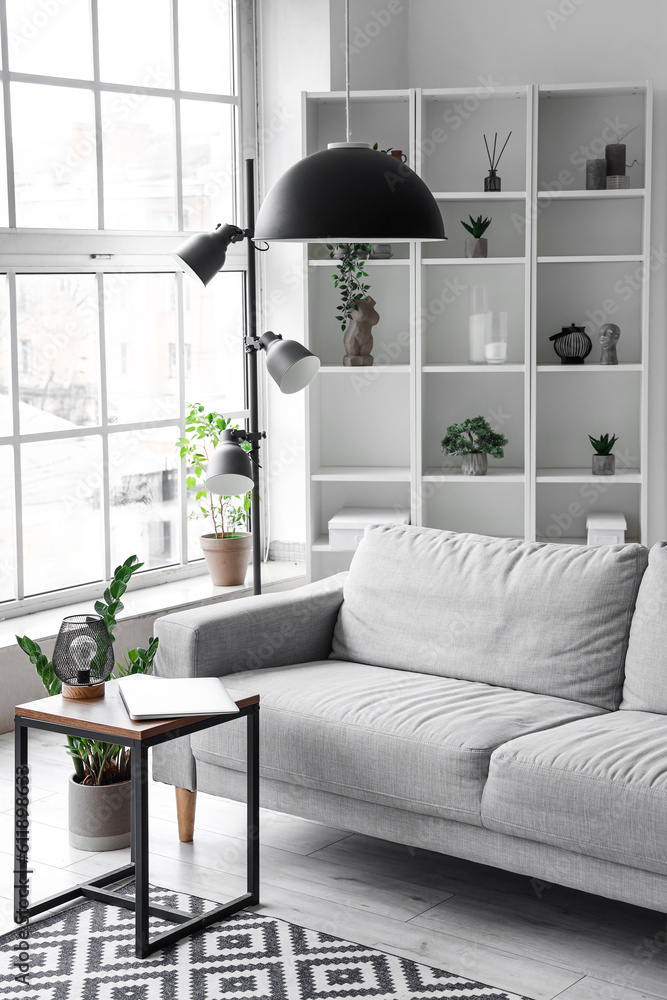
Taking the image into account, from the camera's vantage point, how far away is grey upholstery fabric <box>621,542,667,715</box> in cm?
300

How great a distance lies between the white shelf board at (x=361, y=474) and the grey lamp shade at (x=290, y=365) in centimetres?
137

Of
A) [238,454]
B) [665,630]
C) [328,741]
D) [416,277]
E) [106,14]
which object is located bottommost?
[328,741]

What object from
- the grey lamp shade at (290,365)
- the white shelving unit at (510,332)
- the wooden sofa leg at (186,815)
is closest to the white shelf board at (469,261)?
the white shelving unit at (510,332)

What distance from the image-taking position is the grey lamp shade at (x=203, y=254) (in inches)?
139

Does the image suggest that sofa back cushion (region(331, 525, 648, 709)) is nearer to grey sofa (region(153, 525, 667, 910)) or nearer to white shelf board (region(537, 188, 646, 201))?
grey sofa (region(153, 525, 667, 910))

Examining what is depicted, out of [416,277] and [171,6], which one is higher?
[171,6]

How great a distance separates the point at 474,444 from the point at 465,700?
6.81 ft

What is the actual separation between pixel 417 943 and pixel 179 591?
2.59m

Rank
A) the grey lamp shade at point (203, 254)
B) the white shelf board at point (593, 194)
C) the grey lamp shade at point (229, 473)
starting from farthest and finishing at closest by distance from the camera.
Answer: the white shelf board at point (593, 194) → the grey lamp shade at point (229, 473) → the grey lamp shade at point (203, 254)

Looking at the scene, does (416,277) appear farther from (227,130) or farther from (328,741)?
(328,741)

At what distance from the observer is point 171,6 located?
16.5 ft

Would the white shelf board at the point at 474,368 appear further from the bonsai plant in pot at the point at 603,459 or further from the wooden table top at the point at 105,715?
the wooden table top at the point at 105,715

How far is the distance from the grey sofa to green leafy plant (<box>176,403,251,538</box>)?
140 cm

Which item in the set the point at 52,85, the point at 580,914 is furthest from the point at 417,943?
the point at 52,85
